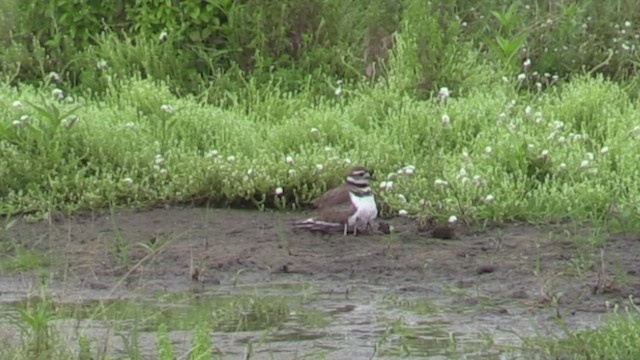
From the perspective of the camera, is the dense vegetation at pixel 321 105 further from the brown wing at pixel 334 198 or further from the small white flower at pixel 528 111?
the brown wing at pixel 334 198

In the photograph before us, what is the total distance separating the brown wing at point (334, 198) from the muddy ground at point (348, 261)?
0.20m

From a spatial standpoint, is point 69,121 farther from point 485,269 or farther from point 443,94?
point 485,269

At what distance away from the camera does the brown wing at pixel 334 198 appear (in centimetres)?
891

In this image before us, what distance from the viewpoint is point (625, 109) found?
10.7 m

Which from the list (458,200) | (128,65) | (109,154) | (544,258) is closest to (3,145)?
(109,154)

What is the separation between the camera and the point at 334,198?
29.3 ft

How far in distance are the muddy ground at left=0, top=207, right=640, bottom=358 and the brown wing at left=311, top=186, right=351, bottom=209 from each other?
0.20 metres

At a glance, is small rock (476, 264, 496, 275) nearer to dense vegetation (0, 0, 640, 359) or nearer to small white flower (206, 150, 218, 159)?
dense vegetation (0, 0, 640, 359)

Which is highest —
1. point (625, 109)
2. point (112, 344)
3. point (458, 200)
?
point (625, 109)

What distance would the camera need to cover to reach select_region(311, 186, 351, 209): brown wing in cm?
891

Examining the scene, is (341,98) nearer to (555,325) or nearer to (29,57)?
(29,57)

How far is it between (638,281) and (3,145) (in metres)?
4.23

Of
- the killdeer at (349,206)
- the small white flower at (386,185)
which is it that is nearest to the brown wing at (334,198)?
the killdeer at (349,206)

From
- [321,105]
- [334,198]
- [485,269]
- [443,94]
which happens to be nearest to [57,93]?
[321,105]
